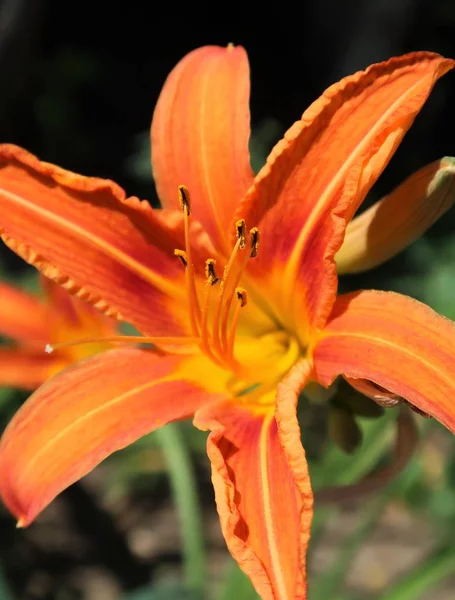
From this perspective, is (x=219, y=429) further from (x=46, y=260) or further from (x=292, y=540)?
(x=46, y=260)

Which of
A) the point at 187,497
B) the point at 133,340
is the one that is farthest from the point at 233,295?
the point at 187,497

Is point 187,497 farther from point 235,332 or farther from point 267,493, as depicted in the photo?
point 267,493

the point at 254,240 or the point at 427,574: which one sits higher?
the point at 254,240

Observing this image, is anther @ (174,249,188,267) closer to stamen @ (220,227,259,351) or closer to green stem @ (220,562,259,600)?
stamen @ (220,227,259,351)

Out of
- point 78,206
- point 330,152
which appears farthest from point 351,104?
point 78,206

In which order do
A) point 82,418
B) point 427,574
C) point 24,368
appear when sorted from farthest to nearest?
A: point 427,574, point 24,368, point 82,418

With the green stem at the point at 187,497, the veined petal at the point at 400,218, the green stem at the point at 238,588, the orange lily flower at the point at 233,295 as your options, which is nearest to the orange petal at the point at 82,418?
the orange lily flower at the point at 233,295

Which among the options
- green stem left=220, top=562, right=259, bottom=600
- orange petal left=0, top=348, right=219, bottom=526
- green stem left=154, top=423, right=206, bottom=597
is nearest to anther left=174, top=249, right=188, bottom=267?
orange petal left=0, top=348, right=219, bottom=526
